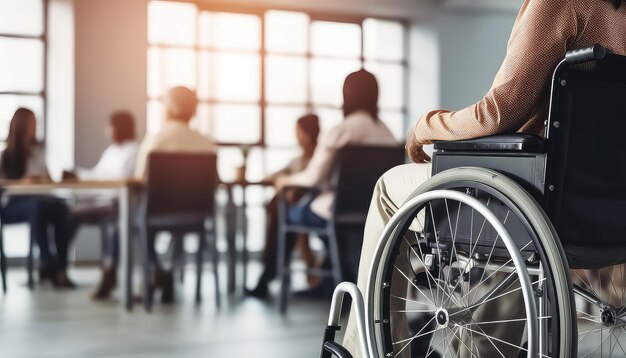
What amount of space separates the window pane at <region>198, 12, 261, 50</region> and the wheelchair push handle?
20.5ft

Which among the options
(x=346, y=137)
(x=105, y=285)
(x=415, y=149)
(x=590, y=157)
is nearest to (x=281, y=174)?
(x=346, y=137)

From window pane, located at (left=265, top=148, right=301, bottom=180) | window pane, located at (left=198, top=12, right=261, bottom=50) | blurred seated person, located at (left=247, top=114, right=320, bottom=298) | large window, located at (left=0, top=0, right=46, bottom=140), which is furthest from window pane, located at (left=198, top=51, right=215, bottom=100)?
blurred seated person, located at (left=247, top=114, right=320, bottom=298)

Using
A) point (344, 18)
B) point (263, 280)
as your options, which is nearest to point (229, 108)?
point (344, 18)

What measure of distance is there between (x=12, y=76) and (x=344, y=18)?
307cm

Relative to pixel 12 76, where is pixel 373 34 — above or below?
above

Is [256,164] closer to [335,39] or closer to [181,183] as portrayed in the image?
[335,39]

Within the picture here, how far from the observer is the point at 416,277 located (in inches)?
67.8

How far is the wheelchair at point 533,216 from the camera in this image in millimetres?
1366

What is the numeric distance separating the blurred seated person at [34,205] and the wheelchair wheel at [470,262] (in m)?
3.27

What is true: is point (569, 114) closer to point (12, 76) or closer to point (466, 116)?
point (466, 116)

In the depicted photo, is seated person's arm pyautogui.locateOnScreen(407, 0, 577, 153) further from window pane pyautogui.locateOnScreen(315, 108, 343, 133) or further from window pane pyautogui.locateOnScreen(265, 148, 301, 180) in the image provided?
window pane pyautogui.locateOnScreen(315, 108, 343, 133)

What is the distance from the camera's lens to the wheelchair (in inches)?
53.8

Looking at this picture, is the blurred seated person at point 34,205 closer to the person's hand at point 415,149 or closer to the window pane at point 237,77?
the window pane at point 237,77

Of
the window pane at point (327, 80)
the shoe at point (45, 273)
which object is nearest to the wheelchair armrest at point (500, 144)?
the shoe at point (45, 273)
